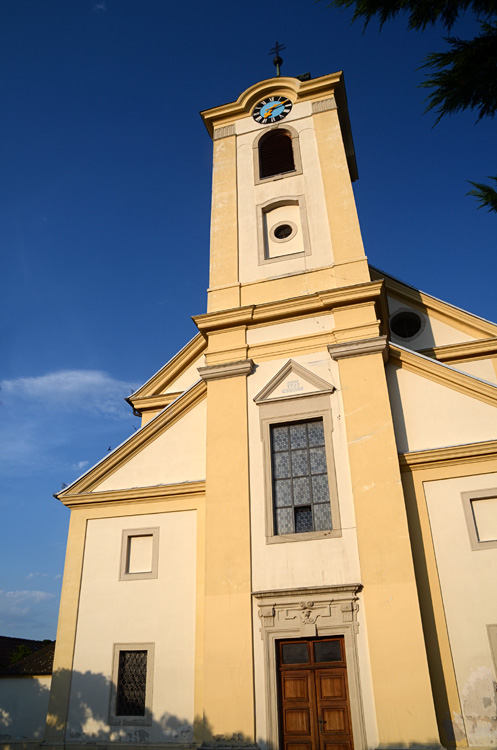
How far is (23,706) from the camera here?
13.6 m

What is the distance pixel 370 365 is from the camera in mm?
13594

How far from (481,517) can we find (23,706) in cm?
1039

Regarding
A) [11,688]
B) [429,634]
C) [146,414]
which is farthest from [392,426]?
[11,688]

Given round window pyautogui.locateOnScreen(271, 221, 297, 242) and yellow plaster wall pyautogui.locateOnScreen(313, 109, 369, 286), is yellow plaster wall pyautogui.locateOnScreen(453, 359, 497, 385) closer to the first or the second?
yellow plaster wall pyautogui.locateOnScreen(313, 109, 369, 286)

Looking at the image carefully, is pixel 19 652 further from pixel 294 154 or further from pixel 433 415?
pixel 294 154

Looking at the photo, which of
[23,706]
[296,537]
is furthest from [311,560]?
[23,706]

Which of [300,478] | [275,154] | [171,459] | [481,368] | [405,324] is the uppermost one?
[275,154]

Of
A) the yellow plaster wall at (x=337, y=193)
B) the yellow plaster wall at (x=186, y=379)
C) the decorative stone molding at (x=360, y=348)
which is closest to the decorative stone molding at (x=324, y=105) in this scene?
the yellow plaster wall at (x=337, y=193)

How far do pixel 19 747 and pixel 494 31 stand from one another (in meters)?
15.2

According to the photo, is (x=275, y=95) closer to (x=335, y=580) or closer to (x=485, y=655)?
(x=335, y=580)

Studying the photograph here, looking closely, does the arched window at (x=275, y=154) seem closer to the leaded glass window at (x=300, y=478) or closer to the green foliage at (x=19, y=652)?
the leaded glass window at (x=300, y=478)

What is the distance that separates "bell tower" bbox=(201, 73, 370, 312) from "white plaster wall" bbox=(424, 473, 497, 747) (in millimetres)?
5441

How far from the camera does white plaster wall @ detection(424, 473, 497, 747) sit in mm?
10477

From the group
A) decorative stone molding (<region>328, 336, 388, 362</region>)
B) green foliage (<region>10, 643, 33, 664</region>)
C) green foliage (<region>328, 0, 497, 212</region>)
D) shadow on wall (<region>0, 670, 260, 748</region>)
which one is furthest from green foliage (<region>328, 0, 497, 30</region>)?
green foliage (<region>10, 643, 33, 664</region>)
